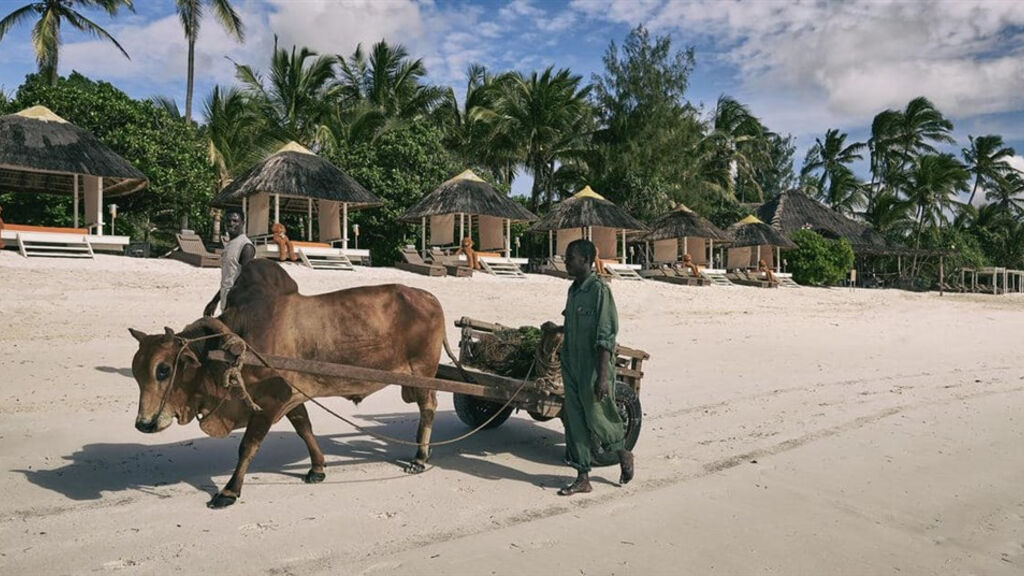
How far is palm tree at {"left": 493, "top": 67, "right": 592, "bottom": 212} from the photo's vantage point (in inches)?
1358

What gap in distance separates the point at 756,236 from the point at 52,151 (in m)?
30.0

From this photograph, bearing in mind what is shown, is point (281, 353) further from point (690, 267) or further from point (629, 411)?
point (690, 267)

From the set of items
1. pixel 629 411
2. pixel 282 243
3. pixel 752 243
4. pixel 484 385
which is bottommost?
pixel 629 411

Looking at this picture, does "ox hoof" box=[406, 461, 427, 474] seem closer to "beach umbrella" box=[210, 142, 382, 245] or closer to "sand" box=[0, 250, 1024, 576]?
"sand" box=[0, 250, 1024, 576]

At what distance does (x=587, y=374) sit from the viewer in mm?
5137

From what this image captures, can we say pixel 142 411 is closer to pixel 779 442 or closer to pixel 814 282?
pixel 779 442

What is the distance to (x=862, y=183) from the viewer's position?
2099 inches

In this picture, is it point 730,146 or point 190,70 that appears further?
point 730,146

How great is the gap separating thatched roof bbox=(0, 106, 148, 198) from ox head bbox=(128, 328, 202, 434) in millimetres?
18038

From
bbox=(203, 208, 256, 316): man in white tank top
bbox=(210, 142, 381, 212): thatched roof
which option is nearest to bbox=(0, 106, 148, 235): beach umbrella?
bbox=(210, 142, 381, 212): thatched roof

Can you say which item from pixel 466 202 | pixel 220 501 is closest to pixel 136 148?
pixel 466 202

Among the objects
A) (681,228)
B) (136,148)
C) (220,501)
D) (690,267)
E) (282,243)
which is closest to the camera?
(220,501)

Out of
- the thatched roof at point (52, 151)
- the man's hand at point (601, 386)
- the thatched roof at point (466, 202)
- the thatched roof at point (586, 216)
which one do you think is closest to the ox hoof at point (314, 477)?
the man's hand at point (601, 386)

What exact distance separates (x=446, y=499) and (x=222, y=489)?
→ 1517mm
